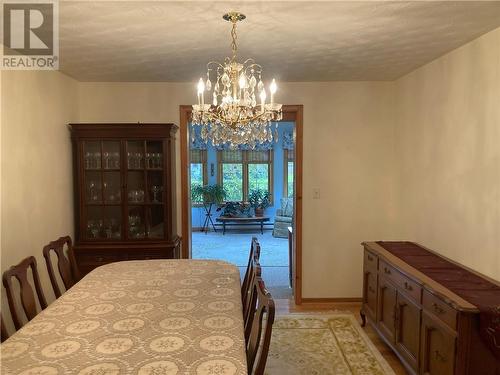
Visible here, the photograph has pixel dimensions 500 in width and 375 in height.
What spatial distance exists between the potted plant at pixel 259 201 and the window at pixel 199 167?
1.19 meters

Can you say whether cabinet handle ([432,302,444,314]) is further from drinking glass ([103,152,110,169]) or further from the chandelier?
drinking glass ([103,152,110,169])

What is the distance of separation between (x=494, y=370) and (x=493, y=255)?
72cm

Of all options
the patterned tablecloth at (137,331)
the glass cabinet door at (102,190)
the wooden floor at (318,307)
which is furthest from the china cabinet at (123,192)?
the wooden floor at (318,307)

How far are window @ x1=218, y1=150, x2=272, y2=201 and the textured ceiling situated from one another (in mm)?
5767

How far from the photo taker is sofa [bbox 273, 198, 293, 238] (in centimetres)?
846

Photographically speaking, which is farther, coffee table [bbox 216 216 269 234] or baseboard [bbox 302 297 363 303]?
coffee table [bbox 216 216 269 234]

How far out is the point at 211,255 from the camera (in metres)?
6.87

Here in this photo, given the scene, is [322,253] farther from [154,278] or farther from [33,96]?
Answer: [33,96]

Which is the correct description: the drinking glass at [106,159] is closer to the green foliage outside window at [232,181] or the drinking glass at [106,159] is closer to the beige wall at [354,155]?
the beige wall at [354,155]

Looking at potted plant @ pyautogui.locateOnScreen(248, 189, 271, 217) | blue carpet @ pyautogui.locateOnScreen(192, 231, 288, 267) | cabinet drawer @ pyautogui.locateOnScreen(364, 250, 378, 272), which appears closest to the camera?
cabinet drawer @ pyautogui.locateOnScreen(364, 250, 378, 272)

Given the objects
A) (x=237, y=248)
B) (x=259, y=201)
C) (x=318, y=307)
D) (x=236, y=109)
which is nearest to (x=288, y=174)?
(x=259, y=201)

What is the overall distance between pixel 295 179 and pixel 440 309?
2.22 m

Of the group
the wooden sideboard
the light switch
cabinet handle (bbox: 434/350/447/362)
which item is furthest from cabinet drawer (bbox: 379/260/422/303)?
the light switch

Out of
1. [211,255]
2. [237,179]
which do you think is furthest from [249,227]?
[211,255]
